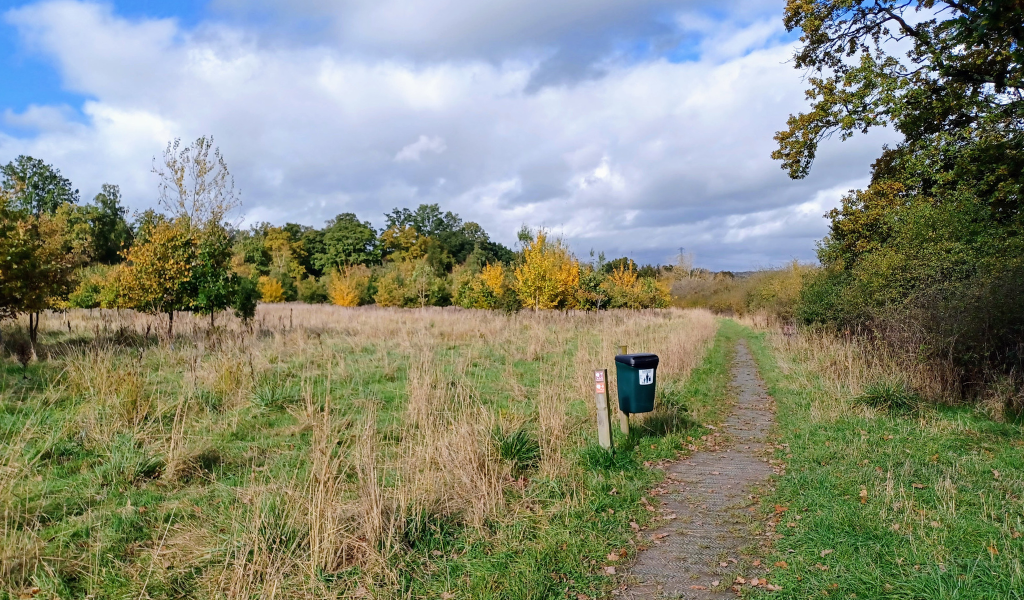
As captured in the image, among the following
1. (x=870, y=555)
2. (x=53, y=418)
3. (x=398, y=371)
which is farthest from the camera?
(x=398, y=371)

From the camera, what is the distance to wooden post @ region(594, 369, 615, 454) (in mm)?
6285

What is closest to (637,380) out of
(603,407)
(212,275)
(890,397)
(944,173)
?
(603,407)

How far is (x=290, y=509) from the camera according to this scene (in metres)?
4.25

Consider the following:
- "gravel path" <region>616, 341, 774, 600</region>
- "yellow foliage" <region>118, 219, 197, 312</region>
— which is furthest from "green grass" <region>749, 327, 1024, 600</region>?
"yellow foliage" <region>118, 219, 197, 312</region>

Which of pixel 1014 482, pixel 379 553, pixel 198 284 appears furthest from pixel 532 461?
pixel 198 284

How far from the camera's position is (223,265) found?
14.0 meters

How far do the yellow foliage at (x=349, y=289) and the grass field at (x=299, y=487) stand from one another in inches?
1144

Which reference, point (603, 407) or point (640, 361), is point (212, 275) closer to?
point (603, 407)

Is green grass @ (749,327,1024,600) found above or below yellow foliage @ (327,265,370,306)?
below

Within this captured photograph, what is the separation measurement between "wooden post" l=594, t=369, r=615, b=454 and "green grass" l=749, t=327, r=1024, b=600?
69.5 inches

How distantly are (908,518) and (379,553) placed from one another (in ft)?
14.4

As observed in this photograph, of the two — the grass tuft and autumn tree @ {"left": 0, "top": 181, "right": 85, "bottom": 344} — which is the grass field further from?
the grass tuft

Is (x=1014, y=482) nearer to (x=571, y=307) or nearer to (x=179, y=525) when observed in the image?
(x=179, y=525)

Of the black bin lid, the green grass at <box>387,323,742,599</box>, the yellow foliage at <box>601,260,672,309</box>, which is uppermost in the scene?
the yellow foliage at <box>601,260,672,309</box>
